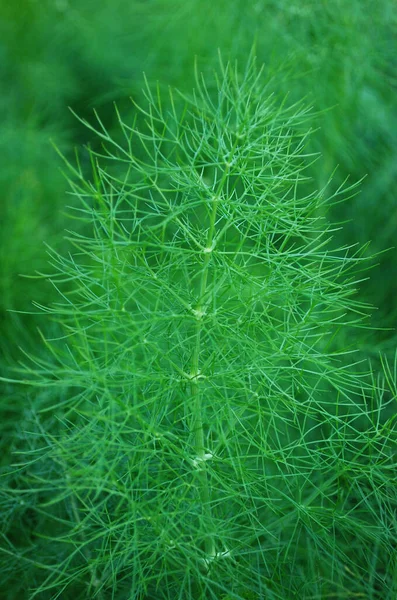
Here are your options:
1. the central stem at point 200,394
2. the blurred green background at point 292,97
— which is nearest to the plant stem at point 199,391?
the central stem at point 200,394

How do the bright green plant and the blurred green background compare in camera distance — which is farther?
the blurred green background

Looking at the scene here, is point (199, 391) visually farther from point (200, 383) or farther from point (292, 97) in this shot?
point (292, 97)

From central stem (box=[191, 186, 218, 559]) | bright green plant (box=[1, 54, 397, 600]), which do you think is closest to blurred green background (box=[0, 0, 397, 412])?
bright green plant (box=[1, 54, 397, 600])

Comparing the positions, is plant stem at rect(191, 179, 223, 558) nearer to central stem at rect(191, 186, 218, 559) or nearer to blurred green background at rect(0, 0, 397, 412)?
central stem at rect(191, 186, 218, 559)

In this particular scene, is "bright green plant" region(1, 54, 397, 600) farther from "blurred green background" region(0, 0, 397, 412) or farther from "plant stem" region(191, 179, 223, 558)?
"blurred green background" region(0, 0, 397, 412)

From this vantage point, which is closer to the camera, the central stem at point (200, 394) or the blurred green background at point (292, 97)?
the central stem at point (200, 394)

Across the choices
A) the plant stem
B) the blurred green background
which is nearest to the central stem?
the plant stem

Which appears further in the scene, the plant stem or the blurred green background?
the blurred green background

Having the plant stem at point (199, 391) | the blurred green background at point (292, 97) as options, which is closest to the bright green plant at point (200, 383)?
the plant stem at point (199, 391)

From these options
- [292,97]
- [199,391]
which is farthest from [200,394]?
[292,97]

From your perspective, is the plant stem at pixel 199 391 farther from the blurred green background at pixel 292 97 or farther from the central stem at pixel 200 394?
the blurred green background at pixel 292 97
